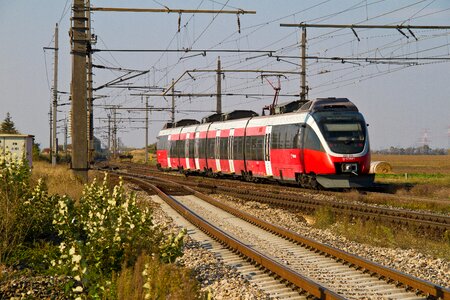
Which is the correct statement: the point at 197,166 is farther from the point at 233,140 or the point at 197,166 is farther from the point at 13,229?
the point at 13,229

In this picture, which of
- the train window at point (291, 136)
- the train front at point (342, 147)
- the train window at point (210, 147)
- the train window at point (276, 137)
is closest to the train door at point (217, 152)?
the train window at point (210, 147)

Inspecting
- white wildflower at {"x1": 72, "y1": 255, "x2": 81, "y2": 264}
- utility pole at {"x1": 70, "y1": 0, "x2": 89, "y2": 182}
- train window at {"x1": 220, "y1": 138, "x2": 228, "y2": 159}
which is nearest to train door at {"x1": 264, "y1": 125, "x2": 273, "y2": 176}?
train window at {"x1": 220, "y1": 138, "x2": 228, "y2": 159}

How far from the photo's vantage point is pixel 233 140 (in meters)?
32.7

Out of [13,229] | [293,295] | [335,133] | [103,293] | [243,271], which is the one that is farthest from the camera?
[335,133]

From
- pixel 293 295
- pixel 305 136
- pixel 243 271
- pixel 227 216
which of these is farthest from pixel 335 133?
pixel 293 295

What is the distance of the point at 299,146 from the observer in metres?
23.8

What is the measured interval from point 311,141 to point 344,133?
1241 mm

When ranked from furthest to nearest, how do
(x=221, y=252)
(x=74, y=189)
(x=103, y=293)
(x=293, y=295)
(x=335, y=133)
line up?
(x=335, y=133), (x=74, y=189), (x=221, y=252), (x=293, y=295), (x=103, y=293)

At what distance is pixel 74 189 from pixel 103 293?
12.7 metres

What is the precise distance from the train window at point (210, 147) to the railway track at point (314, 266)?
1955cm

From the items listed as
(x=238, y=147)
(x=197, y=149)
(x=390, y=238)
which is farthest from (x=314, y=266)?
(x=197, y=149)

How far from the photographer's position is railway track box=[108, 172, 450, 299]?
311 inches

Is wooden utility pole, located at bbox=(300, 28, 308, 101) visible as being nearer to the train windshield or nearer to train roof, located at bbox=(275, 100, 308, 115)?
train roof, located at bbox=(275, 100, 308, 115)

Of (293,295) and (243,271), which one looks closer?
(293,295)
